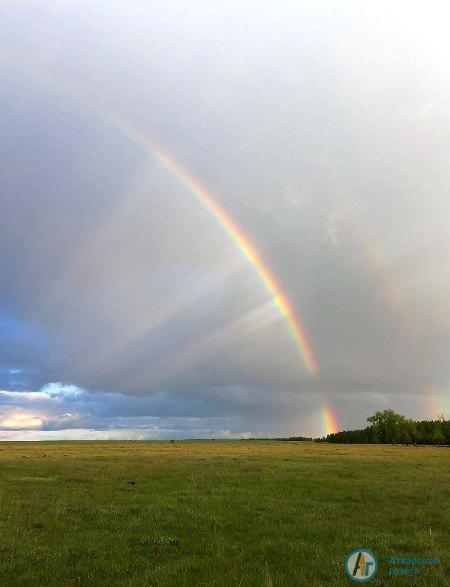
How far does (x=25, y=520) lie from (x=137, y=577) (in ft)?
29.0

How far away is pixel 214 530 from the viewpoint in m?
17.3

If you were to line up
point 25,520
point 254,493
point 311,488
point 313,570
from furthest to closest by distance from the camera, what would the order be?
point 311,488, point 254,493, point 25,520, point 313,570

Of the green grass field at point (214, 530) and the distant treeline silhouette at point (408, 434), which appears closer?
the green grass field at point (214, 530)

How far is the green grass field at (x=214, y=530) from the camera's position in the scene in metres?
12.5

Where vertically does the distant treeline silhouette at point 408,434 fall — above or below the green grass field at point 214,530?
above

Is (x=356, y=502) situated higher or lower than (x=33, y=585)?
higher

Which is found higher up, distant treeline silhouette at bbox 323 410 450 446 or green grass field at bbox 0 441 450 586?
distant treeline silhouette at bbox 323 410 450 446

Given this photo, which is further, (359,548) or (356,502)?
(356,502)

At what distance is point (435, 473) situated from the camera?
127 feet

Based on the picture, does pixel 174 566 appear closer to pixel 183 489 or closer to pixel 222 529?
pixel 222 529

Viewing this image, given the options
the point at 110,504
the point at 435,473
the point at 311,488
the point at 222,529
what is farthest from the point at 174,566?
the point at 435,473

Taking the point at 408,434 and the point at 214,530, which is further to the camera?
the point at 408,434

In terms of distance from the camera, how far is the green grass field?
40.9 ft

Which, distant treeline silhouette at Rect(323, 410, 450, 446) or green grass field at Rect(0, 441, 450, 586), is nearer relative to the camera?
green grass field at Rect(0, 441, 450, 586)
